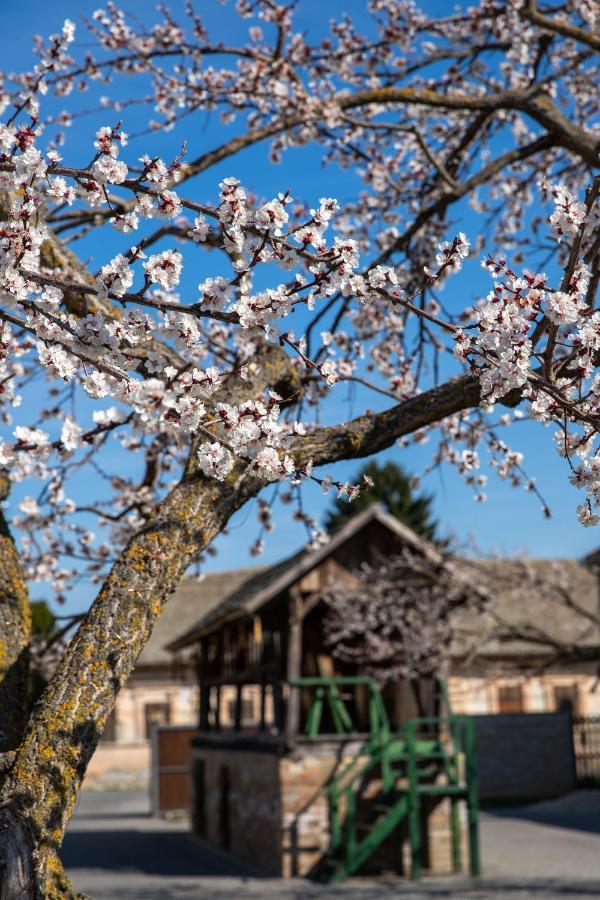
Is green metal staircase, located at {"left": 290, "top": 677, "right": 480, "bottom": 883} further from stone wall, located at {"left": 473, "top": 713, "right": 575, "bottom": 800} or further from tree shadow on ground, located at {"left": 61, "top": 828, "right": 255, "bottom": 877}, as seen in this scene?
stone wall, located at {"left": 473, "top": 713, "right": 575, "bottom": 800}

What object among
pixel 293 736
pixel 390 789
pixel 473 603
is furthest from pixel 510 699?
pixel 293 736

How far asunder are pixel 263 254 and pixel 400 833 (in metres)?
12.3

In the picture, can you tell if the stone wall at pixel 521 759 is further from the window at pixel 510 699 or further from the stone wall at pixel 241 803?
the stone wall at pixel 241 803

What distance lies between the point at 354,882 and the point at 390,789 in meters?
1.30

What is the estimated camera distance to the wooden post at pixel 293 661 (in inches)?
570

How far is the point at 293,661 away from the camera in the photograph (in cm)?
1507

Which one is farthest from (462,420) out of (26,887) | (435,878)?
(435,878)

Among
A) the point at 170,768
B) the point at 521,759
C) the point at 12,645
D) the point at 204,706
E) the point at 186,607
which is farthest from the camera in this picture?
the point at 186,607

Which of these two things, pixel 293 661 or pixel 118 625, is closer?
pixel 118 625

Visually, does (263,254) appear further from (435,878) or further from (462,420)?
(435,878)

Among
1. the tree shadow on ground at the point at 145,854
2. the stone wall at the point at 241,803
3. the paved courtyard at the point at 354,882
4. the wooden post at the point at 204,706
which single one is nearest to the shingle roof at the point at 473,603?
the wooden post at the point at 204,706

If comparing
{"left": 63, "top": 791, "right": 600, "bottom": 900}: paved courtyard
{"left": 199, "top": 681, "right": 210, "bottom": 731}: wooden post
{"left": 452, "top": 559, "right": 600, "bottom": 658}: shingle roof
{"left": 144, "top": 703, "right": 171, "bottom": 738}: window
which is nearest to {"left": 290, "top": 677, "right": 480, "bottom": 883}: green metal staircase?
{"left": 63, "top": 791, "right": 600, "bottom": 900}: paved courtyard

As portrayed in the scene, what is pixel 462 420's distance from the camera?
672 centimetres

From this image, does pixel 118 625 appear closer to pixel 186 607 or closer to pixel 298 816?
pixel 298 816
